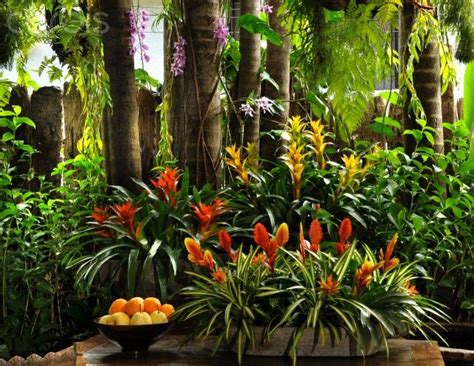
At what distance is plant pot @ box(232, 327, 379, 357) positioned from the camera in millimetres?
2482

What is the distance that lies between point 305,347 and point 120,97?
66.8 inches

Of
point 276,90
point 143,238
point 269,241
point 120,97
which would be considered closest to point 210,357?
point 269,241

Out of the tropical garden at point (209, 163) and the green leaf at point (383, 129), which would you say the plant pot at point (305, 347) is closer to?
the tropical garden at point (209, 163)

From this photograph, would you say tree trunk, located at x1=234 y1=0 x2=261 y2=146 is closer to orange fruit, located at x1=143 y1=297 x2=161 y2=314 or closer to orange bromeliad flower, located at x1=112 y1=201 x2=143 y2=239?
orange bromeliad flower, located at x1=112 y1=201 x2=143 y2=239

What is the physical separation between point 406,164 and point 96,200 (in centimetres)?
138

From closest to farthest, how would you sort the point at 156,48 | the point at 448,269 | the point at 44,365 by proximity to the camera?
the point at 44,365, the point at 448,269, the point at 156,48

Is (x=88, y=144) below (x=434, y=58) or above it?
below

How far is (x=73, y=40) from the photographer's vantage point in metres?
3.86

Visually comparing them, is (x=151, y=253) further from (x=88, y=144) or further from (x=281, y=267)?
(x=88, y=144)

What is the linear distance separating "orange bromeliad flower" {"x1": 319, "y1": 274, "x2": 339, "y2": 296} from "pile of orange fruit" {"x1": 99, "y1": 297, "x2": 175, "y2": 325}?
50cm

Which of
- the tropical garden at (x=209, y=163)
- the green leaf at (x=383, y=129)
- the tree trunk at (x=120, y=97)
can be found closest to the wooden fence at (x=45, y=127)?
the tropical garden at (x=209, y=163)

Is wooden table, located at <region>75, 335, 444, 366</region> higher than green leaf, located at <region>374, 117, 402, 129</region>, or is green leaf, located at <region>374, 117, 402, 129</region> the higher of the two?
green leaf, located at <region>374, 117, 402, 129</region>

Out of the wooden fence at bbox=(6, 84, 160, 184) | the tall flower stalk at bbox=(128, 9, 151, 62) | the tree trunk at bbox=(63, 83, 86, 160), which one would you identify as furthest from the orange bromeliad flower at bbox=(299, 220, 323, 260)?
the tree trunk at bbox=(63, 83, 86, 160)

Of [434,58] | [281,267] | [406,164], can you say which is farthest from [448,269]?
[281,267]
